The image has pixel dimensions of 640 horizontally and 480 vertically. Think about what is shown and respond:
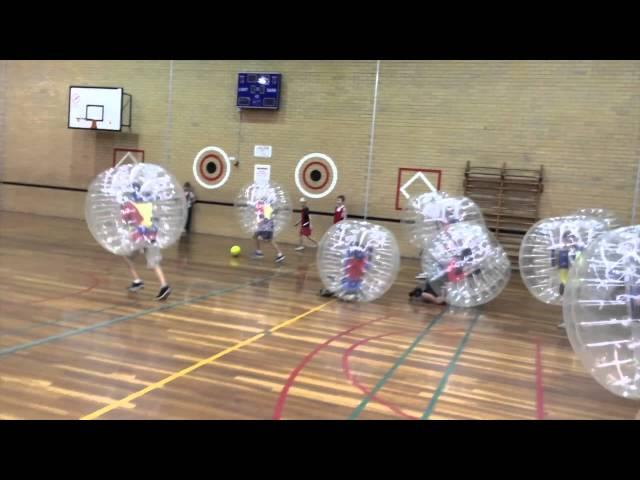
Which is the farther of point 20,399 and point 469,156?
point 469,156

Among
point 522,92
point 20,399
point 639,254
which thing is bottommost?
point 20,399

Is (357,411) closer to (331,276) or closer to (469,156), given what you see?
(331,276)

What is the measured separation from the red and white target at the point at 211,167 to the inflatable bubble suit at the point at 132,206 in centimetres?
846

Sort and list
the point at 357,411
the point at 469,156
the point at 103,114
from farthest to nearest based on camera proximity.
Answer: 1. the point at 103,114
2. the point at 469,156
3. the point at 357,411

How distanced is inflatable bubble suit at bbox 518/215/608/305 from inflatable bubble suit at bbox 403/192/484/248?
160 centimetres

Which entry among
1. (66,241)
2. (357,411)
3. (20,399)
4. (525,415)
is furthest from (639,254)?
(66,241)

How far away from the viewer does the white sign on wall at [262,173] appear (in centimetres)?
1534

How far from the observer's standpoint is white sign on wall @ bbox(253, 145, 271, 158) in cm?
1530

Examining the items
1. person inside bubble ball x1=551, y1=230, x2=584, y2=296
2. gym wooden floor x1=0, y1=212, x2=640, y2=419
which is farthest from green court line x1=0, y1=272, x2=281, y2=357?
person inside bubble ball x1=551, y1=230, x2=584, y2=296

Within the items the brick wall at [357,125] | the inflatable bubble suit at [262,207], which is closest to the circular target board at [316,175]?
the brick wall at [357,125]

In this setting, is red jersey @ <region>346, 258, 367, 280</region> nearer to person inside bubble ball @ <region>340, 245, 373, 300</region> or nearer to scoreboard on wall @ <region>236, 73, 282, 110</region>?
person inside bubble ball @ <region>340, 245, 373, 300</region>

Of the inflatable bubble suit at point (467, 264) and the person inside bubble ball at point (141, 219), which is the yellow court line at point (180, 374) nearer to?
Answer: the person inside bubble ball at point (141, 219)

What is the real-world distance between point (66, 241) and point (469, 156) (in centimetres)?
930

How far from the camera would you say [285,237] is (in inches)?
596
